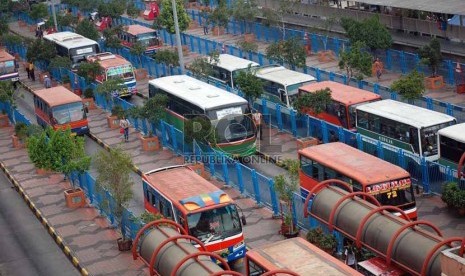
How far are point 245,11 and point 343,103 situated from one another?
26521mm

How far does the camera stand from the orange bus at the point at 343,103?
1409 inches

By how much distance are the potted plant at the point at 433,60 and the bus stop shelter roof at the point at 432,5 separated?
5.83 feet

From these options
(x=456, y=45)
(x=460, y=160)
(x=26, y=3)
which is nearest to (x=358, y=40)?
(x=456, y=45)

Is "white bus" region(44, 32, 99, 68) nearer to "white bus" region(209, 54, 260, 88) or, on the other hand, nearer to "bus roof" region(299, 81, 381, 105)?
"white bus" region(209, 54, 260, 88)

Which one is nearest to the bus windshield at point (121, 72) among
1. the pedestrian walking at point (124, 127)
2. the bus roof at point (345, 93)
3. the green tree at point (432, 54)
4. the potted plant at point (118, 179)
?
the pedestrian walking at point (124, 127)

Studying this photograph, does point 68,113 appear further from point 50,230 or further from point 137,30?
point 137,30

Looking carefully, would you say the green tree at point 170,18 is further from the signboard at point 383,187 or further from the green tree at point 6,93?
the signboard at point 383,187

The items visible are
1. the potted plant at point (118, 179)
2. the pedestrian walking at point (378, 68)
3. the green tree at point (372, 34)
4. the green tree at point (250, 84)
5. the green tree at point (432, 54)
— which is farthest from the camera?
the green tree at point (372, 34)

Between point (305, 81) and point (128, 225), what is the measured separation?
14.4 m

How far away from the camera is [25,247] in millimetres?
30188

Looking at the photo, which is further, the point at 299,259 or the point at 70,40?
the point at 70,40

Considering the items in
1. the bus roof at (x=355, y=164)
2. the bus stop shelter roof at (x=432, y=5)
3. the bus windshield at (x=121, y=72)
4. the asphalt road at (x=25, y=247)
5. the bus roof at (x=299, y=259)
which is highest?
the bus stop shelter roof at (x=432, y=5)

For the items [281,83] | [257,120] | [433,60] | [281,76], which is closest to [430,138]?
[257,120]

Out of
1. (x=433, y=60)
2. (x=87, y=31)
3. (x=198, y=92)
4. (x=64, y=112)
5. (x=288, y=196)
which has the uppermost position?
(x=198, y=92)
